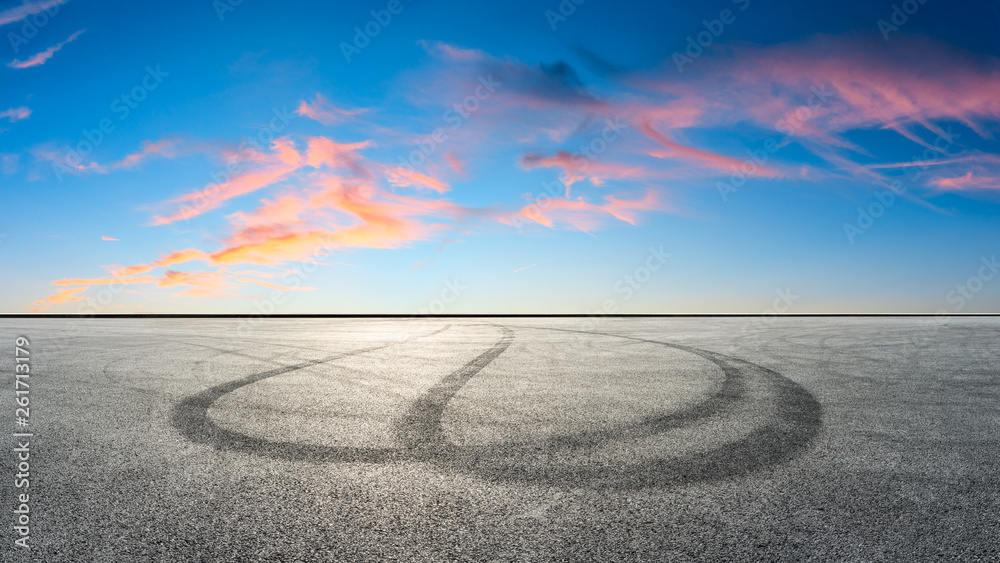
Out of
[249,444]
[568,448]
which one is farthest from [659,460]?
[249,444]

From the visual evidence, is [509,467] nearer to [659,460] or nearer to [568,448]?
[568,448]

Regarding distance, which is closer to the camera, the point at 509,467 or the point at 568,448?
the point at 509,467

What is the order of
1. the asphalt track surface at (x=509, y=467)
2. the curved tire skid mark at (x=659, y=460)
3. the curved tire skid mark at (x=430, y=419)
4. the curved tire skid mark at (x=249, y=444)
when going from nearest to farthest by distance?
the asphalt track surface at (x=509, y=467)
the curved tire skid mark at (x=659, y=460)
the curved tire skid mark at (x=249, y=444)
the curved tire skid mark at (x=430, y=419)

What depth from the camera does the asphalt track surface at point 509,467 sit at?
3141 millimetres

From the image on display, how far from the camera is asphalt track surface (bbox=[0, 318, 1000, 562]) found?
10.3 feet

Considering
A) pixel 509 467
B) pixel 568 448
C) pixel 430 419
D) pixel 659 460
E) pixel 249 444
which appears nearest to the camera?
pixel 509 467

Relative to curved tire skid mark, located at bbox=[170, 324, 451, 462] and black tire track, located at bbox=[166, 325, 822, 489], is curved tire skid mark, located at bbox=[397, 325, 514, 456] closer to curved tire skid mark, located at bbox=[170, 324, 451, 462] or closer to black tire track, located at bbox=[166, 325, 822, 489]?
black tire track, located at bbox=[166, 325, 822, 489]

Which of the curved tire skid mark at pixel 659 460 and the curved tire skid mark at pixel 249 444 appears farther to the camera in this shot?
the curved tire skid mark at pixel 249 444

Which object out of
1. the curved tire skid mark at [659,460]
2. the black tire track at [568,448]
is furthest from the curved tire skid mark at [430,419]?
the curved tire skid mark at [659,460]

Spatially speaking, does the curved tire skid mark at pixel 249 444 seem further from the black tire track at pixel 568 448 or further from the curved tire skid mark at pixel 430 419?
the curved tire skid mark at pixel 430 419

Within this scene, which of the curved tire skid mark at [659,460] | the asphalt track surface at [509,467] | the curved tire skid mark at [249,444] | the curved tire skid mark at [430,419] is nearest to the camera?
the asphalt track surface at [509,467]

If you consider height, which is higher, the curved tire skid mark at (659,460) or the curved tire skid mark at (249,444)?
the curved tire skid mark at (249,444)

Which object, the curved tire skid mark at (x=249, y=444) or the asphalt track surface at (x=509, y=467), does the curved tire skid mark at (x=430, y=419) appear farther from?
the curved tire skid mark at (x=249, y=444)

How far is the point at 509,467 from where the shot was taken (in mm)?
4449
